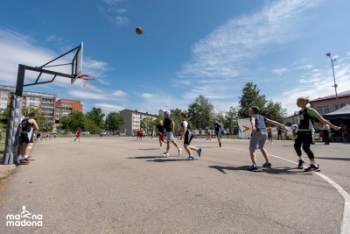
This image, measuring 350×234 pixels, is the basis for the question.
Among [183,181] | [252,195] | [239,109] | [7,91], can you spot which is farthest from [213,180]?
[7,91]

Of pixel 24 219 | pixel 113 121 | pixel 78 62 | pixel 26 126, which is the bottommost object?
pixel 24 219

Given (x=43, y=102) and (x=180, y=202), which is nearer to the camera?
(x=180, y=202)

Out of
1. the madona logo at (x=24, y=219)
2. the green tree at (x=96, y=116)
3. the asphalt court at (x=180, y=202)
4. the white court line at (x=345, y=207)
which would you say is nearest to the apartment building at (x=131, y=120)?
the green tree at (x=96, y=116)

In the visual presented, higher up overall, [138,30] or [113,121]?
[113,121]

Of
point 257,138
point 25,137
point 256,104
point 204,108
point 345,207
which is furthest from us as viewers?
point 204,108

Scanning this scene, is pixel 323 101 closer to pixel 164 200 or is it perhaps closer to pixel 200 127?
pixel 200 127

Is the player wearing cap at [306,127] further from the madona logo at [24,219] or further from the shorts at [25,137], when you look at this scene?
the shorts at [25,137]

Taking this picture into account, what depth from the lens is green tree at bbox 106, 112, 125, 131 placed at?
10600cm

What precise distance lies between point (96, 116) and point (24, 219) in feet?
362

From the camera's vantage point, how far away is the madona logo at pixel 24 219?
2104mm

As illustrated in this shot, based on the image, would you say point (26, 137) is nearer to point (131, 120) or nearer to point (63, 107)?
point (131, 120)

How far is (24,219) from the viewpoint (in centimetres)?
222

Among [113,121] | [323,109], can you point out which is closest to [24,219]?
[323,109]

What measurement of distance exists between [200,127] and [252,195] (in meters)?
31.9
